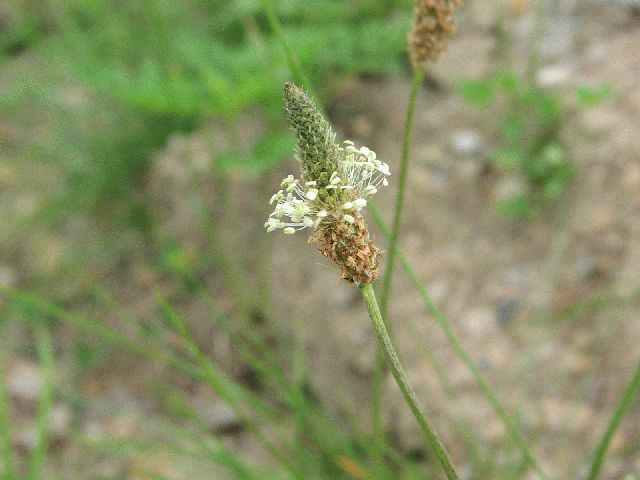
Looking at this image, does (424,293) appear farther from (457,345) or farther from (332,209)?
(332,209)

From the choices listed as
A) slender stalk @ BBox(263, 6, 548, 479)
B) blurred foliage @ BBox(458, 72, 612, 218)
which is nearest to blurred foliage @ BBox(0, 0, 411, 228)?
blurred foliage @ BBox(458, 72, 612, 218)

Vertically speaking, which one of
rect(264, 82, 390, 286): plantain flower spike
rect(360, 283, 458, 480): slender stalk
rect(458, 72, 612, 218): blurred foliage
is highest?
rect(458, 72, 612, 218): blurred foliage

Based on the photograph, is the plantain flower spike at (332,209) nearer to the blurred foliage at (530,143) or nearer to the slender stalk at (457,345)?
Result: the slender stalk at (457,345)

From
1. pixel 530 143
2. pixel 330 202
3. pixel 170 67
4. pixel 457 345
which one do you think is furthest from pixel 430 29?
pixel 170 67

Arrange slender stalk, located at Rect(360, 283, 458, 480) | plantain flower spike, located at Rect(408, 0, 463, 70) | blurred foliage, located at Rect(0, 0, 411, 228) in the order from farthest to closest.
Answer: blurred foliage, located at Rect(0, 0, 411, 228)
plantain flower spike, located at Rect(408, 0, 463, 70)
slender stalk, located at Rect(360, 283, 458, 480)

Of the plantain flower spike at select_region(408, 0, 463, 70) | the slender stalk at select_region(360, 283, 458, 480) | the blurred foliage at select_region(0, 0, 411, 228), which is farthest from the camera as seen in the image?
the blurred foliage at select_region(0, 0, 411, 228)

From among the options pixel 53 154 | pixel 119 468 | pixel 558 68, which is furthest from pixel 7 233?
pixel 558 68

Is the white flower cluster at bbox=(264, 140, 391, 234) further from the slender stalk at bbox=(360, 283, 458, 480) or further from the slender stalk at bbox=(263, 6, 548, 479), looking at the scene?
the slender stalk at bbox=(263, 6, 548, 479)
